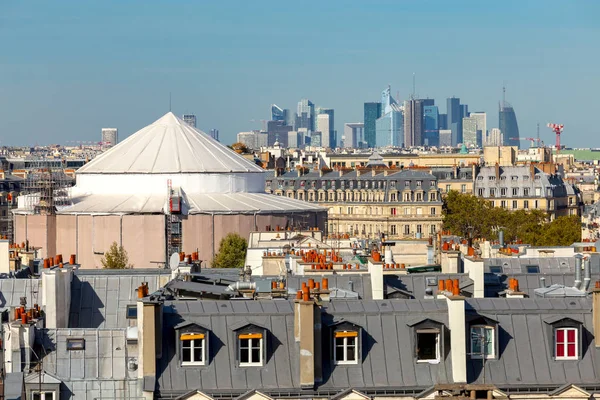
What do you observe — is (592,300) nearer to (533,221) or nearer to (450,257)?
(450,257)

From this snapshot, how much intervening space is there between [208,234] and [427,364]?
7532 centimetres

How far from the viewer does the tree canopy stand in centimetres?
10182

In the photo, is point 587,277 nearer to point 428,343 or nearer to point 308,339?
point 428,343

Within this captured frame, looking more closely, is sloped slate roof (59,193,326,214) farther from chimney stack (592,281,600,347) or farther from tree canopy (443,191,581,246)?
chimney stack (592,281,600,347)

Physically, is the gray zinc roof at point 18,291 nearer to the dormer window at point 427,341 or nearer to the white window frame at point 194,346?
the white window frame at point 194,346

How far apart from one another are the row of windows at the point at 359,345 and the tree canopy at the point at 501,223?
6648 cm

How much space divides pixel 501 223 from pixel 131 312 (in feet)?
283

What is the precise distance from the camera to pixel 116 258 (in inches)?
3595

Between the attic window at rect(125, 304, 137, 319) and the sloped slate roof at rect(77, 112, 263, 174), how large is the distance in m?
74.9

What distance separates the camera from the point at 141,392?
29906 mm

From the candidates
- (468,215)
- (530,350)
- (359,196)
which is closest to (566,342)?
(530,350)

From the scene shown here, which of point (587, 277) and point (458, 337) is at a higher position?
point (587, 277)

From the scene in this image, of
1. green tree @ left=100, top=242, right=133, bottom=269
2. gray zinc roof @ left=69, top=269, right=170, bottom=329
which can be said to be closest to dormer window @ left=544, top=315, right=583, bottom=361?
gray zinc roof @ left=69, top=269, right=170, bottom=329

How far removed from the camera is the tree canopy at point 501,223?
334ft
